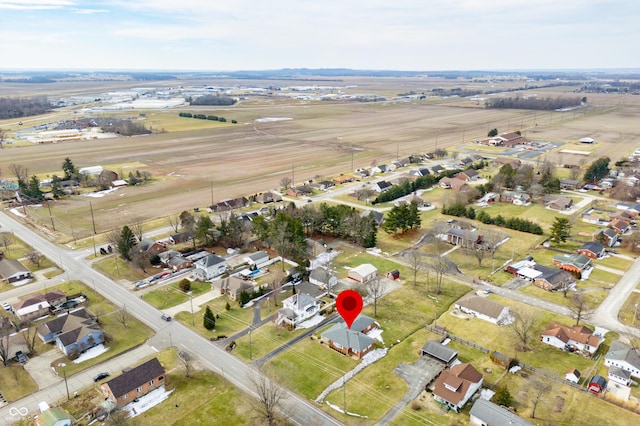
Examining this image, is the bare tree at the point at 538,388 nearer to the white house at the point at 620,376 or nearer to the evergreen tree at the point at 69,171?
the white house at the point at 620,376

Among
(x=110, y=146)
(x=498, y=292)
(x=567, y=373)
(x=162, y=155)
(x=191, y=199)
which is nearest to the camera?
(x=567, y=373)

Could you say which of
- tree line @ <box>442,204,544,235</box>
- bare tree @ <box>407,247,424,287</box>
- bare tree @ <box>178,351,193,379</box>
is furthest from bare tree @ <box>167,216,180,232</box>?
tree line @ <box>442,204,544,235</box>

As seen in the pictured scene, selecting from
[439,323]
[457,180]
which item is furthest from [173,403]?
[457,180]

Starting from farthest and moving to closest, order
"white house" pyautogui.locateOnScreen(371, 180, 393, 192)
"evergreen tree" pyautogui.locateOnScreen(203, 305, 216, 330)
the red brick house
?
"white house" pyautogui.locateOnScreen(371, 180, 393, 192)
"evergreen tree" pyautogui.locateOnScreen(203, 305, 216, 330)
the red brick house

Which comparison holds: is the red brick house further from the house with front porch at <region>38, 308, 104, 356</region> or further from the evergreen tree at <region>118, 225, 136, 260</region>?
the evergreen tree at <region>118, 225, 136, 260</region>

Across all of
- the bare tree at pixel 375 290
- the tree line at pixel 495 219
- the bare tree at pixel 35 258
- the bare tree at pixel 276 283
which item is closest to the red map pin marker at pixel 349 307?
the bare tree at pixel 375 290

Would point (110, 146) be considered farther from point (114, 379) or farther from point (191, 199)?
point (114, 379)
